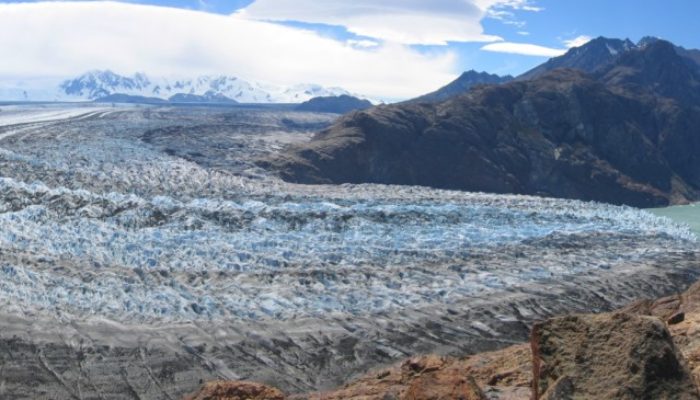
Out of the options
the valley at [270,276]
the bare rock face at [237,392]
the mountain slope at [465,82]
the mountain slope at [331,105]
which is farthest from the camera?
the mountain slope at [331,105]

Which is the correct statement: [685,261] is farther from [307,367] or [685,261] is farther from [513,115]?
[513,115]

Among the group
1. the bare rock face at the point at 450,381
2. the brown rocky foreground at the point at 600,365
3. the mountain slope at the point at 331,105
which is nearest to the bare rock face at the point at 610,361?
the brown rocky foreground at the point at 600,365

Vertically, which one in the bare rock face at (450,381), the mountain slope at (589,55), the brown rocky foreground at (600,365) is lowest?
the bare rock face at (450,381)

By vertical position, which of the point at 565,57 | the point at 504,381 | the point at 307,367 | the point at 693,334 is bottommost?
the point at 307,367

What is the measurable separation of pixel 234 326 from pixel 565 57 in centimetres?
15015

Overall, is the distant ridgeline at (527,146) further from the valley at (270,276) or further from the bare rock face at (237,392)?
the bare rock face at (237,392)

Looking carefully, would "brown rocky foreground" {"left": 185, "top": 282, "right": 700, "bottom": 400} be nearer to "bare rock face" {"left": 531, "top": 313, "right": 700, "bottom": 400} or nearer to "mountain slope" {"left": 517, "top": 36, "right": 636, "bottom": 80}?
"bare rock face" {"left": 531, "top": 313, "right": 700, "bottom": 400}

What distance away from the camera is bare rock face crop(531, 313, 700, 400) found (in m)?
5.38

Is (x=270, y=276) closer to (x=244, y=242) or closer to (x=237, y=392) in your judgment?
(x=244, y=242)

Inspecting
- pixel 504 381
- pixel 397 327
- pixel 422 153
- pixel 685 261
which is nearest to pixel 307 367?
pixel 397 327

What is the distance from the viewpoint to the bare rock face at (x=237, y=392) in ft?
25.6

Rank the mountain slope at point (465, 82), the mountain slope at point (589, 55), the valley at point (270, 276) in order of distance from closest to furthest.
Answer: the valley at point (270, 276), the mountain slope at point (589, 55), the mountain slope at point (465, 82)

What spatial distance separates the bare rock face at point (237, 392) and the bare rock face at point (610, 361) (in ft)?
10.5

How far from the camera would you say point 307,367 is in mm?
15953
